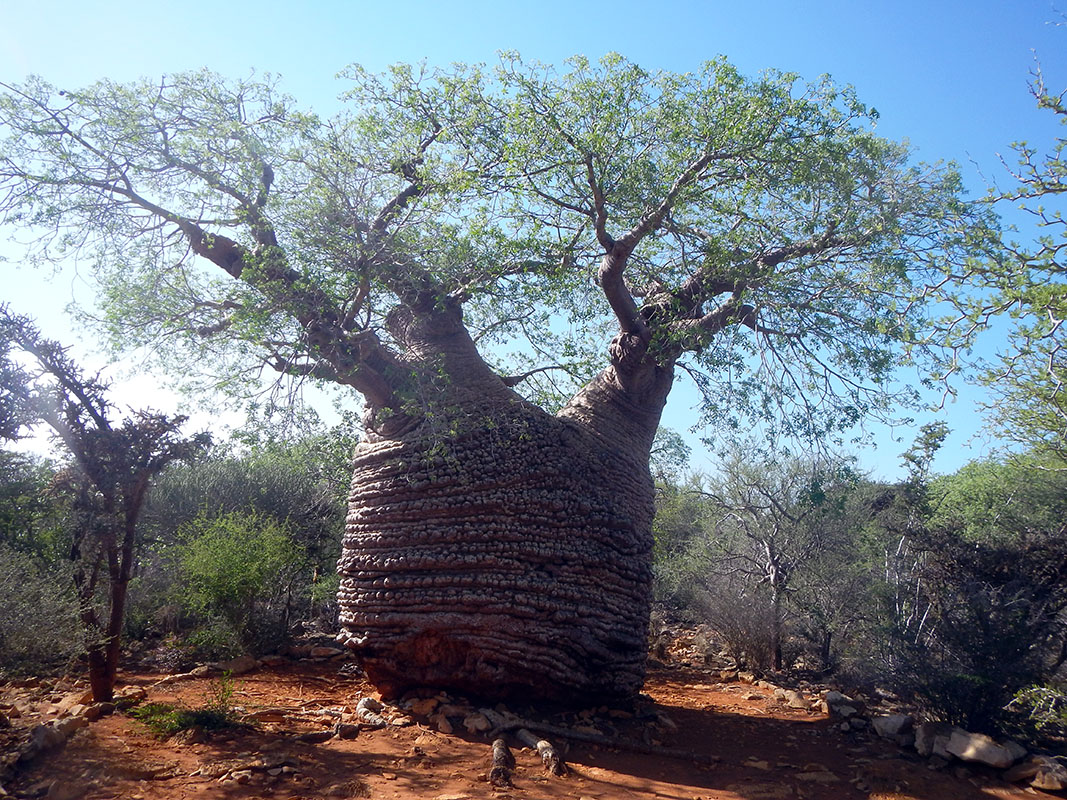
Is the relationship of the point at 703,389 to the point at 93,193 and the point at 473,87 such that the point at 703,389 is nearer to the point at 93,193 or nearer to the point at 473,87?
the point at 473,87

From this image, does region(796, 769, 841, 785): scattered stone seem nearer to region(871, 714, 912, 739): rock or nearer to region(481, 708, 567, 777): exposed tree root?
region(871, 714, 912, 739): rock

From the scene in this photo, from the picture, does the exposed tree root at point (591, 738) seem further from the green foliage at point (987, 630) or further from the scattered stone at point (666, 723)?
the green foliage at point (987, 630)

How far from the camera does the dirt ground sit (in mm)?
4355

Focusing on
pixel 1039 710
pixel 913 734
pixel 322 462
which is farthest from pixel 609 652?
pixel 322 462

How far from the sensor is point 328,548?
34.8 feet

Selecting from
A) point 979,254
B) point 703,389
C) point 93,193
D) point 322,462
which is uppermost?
point 93,193

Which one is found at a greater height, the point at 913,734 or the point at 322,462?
the point at 322,462

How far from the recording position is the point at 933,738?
18.0 ft

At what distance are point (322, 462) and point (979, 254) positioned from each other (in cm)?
631

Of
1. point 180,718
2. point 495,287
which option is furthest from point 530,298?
point 180,718

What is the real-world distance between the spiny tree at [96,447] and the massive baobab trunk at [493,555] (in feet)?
5.27

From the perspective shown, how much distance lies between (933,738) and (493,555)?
338 centimetres

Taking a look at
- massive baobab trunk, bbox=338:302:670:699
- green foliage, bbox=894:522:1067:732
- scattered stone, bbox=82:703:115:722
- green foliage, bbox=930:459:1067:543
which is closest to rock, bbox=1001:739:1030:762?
green foliage, bbox=894:522:1067:732

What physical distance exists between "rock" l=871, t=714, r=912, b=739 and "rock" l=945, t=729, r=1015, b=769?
0.52 metres
